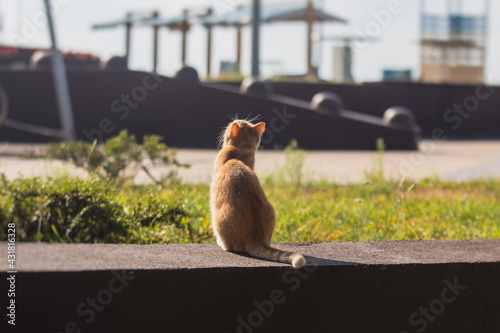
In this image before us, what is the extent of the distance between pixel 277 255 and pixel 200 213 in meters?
1.93

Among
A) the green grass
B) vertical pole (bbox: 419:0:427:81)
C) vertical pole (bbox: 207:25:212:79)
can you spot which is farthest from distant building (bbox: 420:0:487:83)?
the green grass

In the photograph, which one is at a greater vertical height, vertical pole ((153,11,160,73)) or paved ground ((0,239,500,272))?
vertical pole ((153,11,160,73))

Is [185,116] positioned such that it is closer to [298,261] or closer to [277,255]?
[277,255]

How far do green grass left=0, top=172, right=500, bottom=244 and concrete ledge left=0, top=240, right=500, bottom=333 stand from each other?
0.62m

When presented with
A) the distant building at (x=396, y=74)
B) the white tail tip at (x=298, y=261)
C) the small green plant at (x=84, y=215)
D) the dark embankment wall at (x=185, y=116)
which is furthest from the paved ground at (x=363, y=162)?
the distant building at (x=396, y=74)

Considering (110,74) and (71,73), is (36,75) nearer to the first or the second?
(71,73)

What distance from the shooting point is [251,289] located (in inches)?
131

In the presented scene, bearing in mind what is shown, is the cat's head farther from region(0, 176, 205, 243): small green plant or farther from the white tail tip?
the white tail tip

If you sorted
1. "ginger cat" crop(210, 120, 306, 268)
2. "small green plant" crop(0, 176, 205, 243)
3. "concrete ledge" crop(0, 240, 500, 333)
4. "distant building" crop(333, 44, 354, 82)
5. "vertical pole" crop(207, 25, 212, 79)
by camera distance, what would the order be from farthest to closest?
"distant building" crop(333, 44, 354, 82) < "vertical pole" crop(207, 25, 212, 79) < "small green plant" crop(0, 176, 205, 243) < "ginger cat" crop(210, 120, 306, 268) < "concrete ledge" crop(0, 240, 500, 333)

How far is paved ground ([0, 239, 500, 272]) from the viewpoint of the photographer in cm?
308

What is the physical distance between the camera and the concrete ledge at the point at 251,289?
2980 mm

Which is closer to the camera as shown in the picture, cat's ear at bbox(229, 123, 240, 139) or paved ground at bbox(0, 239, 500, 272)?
paved ground at bbox(0, 239, 500, 272)

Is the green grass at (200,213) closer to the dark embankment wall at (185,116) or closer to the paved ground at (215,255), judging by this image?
the paved ground at (215,255)

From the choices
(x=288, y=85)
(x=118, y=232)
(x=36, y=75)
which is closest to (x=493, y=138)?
(x=288, y=85)
